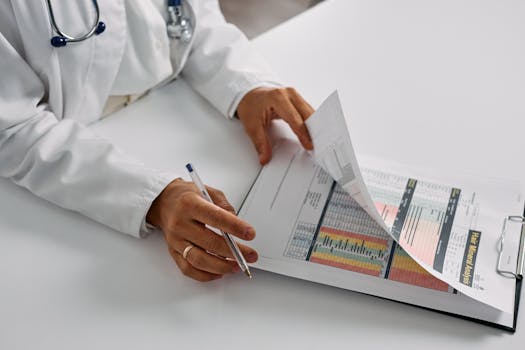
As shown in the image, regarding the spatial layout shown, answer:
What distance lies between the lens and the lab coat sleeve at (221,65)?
3.77 ft

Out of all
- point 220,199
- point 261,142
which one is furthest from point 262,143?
point 220,199

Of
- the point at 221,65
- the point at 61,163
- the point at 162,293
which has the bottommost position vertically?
the point at 162,293

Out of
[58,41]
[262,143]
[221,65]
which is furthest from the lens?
[221,65]

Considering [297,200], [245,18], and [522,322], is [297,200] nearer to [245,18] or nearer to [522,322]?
[522,322]

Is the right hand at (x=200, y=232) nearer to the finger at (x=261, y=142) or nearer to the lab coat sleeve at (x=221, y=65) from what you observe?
the finger at (x=261, y=142)

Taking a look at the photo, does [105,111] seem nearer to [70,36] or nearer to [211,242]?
[70,36]

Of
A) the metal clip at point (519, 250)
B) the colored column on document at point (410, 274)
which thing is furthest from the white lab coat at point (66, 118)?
the metal clip at point (519, 250)

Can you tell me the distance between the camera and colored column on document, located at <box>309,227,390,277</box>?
859mm

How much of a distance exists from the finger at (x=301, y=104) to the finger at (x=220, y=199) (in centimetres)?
22

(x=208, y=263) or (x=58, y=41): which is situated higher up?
(x=58, y=41)

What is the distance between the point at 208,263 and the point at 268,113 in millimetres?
341

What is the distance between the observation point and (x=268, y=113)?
111 cm

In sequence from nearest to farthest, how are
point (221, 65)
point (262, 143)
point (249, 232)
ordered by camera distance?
point (249, 232) → point (262, 143) → point (221, 65)

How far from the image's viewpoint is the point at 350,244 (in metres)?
0.89
